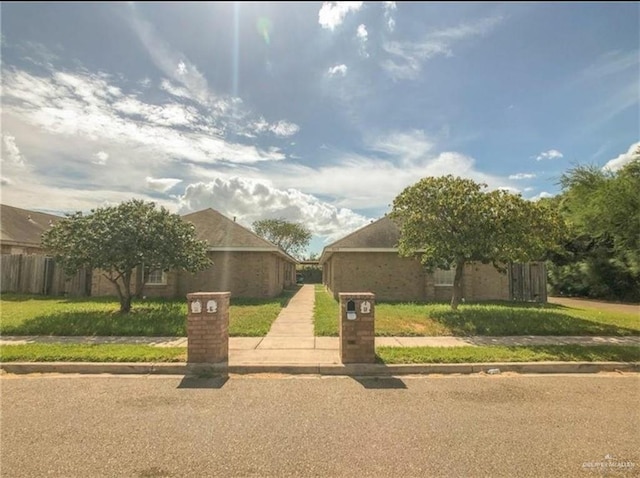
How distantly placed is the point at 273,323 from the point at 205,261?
417 centimetres

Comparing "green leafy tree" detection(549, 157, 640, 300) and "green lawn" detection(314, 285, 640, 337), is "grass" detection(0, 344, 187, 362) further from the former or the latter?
"green leafy tree" detection(549, 157, 640, 300)

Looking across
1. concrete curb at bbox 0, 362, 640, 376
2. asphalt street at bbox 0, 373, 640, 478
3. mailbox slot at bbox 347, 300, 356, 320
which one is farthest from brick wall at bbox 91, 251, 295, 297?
asphalt street at bbox 0, 373, 640, 478

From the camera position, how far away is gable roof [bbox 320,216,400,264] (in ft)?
57.7

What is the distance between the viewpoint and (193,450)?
12.7 feet

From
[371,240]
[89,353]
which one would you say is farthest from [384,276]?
[89,353]

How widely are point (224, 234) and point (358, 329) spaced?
12881 mm

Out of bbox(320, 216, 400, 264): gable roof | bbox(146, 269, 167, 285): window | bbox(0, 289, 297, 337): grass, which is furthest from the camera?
bbox(146, 269, 167, 285): window

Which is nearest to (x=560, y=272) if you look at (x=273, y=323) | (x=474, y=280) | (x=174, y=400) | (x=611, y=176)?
(x=611, y=176)

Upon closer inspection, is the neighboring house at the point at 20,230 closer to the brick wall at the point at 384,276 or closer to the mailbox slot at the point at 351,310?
the brick wall at the point at 384,276

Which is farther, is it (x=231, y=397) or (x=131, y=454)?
(x=231, y=397)

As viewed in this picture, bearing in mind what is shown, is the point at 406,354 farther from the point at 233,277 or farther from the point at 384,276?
the point at 233,277

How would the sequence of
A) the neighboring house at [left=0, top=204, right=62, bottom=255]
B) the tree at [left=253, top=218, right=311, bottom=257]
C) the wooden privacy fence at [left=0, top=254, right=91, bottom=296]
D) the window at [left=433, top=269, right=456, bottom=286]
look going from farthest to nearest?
the tree at [left=253, top=218, right=311, bottom=257]
the neighboring house at [left=0, top=204, right=62, bottom=255]
the wooden privacy fence at [left=0, top=254, right=91, bottom=296]
the window at [left=433, top=269, right=456, bottom=286]

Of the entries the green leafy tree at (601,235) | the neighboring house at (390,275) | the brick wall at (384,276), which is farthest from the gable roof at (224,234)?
the green leafy tree at (601,235)

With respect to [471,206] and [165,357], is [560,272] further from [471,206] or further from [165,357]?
[165,357]
